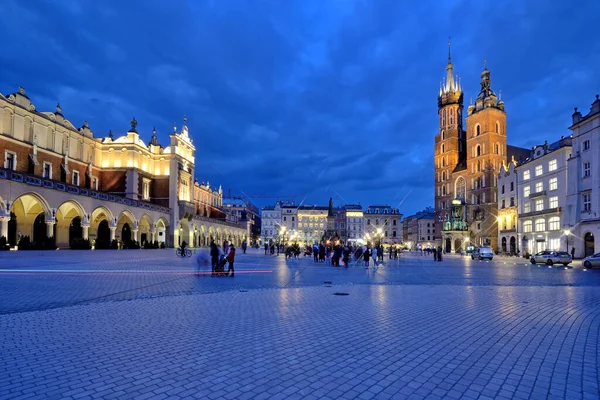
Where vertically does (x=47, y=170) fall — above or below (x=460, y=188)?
below

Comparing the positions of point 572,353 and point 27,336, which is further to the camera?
point 27,336

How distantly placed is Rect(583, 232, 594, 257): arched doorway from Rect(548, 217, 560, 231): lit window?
531cm

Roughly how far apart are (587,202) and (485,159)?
4204cm

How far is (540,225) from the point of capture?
165 ft

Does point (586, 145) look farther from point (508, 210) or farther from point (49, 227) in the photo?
point (49, 227)

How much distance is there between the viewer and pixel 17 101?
140ft

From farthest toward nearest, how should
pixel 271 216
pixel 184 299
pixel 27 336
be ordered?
pixel 271 216, pixel 184 299, pixel 27 336

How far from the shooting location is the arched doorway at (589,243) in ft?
131

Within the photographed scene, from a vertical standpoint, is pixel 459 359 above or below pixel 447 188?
below

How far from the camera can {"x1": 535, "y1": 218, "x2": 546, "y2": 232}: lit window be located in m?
49.2

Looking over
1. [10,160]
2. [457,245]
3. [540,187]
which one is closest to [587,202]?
[540,187]

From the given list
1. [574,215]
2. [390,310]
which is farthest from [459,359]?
[574,215]

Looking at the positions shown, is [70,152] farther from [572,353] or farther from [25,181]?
[572,353]

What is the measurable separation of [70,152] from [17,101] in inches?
428
